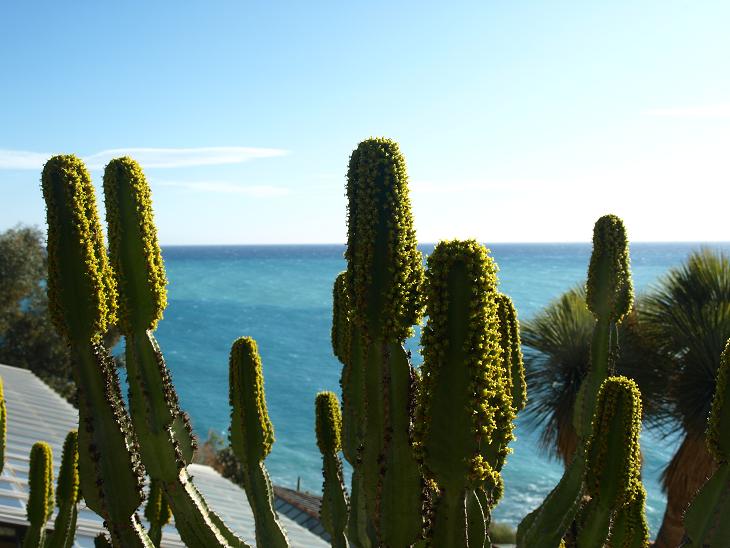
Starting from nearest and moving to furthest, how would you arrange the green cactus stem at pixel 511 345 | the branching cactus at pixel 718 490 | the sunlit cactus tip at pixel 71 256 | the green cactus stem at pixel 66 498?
the sunlit cactus tip at pixel 71 256 < the branching cactus at pixel 718 490 < the green cactus stem at pixel 511 345 < the green cactus stem at pixel 66 498

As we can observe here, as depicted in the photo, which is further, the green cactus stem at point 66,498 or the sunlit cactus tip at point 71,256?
the green cactus stem at point 66,498

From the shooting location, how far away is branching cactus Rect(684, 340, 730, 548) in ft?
13.9

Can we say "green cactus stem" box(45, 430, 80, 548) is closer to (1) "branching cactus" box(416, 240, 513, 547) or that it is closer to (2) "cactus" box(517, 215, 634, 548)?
(2) "cactus" box(517, 215, 634, 548)

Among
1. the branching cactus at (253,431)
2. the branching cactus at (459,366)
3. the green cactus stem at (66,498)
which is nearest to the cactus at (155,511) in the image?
the green cactus stem at (66,498)

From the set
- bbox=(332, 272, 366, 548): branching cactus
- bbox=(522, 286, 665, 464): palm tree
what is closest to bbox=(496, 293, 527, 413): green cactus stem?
bbox=(332, 272, 366, 548): branching cactus

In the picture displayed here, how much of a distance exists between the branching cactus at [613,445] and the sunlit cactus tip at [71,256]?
2.98 meters

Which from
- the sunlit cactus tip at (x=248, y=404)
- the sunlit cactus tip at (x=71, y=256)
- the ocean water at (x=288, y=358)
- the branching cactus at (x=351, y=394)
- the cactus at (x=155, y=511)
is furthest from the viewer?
the ocean water at (x=288, y=358)

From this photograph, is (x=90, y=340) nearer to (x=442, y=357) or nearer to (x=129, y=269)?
(x=129, y=269)

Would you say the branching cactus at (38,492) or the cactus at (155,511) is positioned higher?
the branching cactus at (38,492)

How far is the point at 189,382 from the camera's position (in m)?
59.8

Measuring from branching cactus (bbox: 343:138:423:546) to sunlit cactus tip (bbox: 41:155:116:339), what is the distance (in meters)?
1.46

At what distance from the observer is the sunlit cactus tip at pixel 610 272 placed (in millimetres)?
5648

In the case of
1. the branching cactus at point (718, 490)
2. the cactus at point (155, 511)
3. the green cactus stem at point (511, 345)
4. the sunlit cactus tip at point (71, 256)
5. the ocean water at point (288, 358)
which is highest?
the sunlit cactus tip at point (71, 256)

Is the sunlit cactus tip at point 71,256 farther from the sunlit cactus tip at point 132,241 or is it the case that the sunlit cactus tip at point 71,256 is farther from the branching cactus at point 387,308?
the branching cactus at point 387,308
